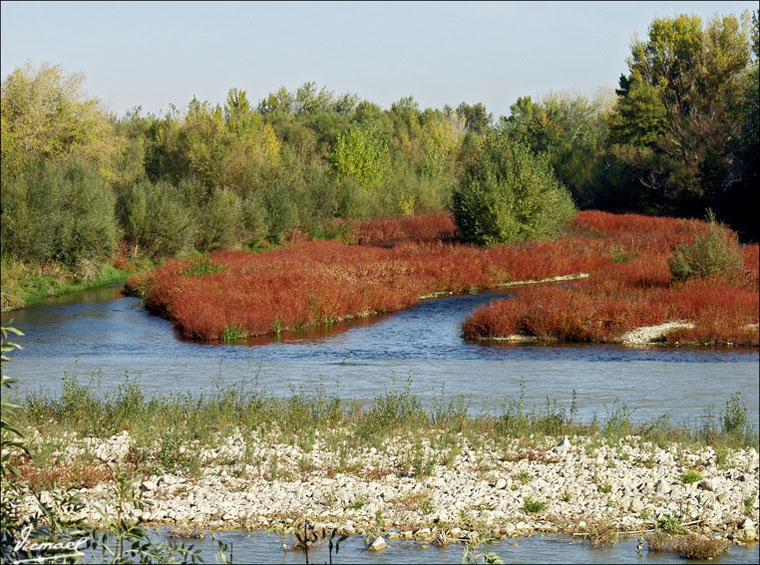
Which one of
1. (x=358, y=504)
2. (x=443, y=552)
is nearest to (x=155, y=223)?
(x=358, y=504)

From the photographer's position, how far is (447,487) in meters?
8.50

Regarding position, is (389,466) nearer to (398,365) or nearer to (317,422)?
(317,422)

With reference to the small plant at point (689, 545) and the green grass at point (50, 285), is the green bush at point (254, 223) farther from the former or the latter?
the small plant at point (689, 545)

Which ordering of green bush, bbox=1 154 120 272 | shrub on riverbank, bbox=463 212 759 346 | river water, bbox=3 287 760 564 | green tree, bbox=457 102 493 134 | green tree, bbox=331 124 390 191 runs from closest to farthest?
river water, bbox=3 287 760 564
shrub on riverbank, bbox=463 212 759 346
green bush, bbox=1 154 120 272
green tree, bbox=331 124 390 191
green tree, bbox=457 102 493 134

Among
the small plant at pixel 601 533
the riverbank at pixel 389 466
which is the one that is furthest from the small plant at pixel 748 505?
the small plant at pixel 601 533

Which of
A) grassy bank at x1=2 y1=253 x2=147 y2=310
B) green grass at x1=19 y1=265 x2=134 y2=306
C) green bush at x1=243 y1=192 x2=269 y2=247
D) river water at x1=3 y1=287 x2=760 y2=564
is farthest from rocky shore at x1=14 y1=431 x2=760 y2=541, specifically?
green bush at x1=243 y1=192 x2=269 y2=247

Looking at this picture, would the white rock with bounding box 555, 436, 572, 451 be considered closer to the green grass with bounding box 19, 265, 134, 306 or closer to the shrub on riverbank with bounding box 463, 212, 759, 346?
the shrub on riverbank with bounding box 463, 212, 759, 346

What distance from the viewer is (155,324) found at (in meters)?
22.1

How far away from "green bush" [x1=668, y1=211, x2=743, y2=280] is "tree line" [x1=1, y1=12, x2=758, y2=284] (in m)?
11.3

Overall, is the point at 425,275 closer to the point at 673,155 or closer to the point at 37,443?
the point at 37,443

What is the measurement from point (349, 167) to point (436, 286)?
83.1 feet

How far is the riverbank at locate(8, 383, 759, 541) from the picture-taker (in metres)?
7.55

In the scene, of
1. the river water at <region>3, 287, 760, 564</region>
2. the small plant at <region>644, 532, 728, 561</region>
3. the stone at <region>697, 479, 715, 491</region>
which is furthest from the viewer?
the river water at <region>3, 287, 760, 564</region>

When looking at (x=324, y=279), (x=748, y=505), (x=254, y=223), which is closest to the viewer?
(x=748, y=505)
